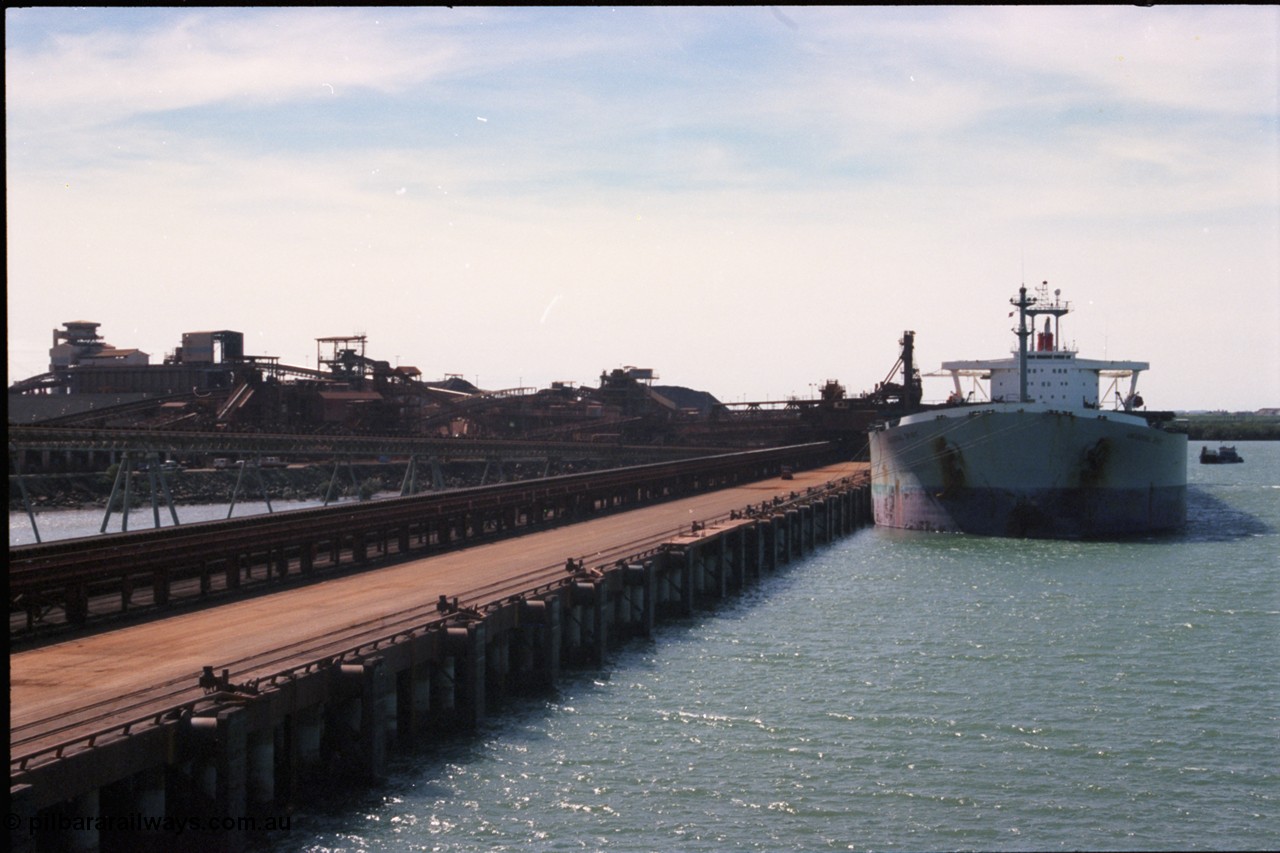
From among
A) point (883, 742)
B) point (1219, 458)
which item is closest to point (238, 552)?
point (883, 742)

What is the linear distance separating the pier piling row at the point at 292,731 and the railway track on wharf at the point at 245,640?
33 cm

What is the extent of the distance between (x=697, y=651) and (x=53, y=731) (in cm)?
1804

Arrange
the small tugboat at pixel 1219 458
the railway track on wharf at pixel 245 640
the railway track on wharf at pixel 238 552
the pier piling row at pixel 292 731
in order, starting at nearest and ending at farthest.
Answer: the pier piling row at pixel 292 731, the railway track on wharf at pixel 245 640, the railway track on wharf at pixel 238 552, the small tugboat at pixel 1219 458

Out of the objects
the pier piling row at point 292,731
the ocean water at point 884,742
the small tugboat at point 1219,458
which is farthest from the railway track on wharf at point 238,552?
the small tugboat at point 1219,458

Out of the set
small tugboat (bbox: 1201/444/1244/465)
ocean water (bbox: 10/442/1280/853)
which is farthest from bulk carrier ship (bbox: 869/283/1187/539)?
small tugboat (bbox: 1201/444/1244/465)

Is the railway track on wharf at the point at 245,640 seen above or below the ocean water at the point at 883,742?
above

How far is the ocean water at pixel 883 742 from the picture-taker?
56.3 ft

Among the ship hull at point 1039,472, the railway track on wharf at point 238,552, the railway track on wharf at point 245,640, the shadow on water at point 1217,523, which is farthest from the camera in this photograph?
the shadow on water at point 1217,523

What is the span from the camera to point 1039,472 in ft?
168

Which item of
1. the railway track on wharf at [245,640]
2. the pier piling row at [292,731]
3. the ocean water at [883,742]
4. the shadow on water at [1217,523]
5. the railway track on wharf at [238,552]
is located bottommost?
the ocean water at [883,742]

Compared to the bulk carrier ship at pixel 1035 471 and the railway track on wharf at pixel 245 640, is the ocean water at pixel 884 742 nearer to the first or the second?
the railway track on wharf at pixel 245 640

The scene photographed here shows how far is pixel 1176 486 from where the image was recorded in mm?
58594

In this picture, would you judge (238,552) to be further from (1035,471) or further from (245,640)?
(1035,471)

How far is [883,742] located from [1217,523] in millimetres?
49758
